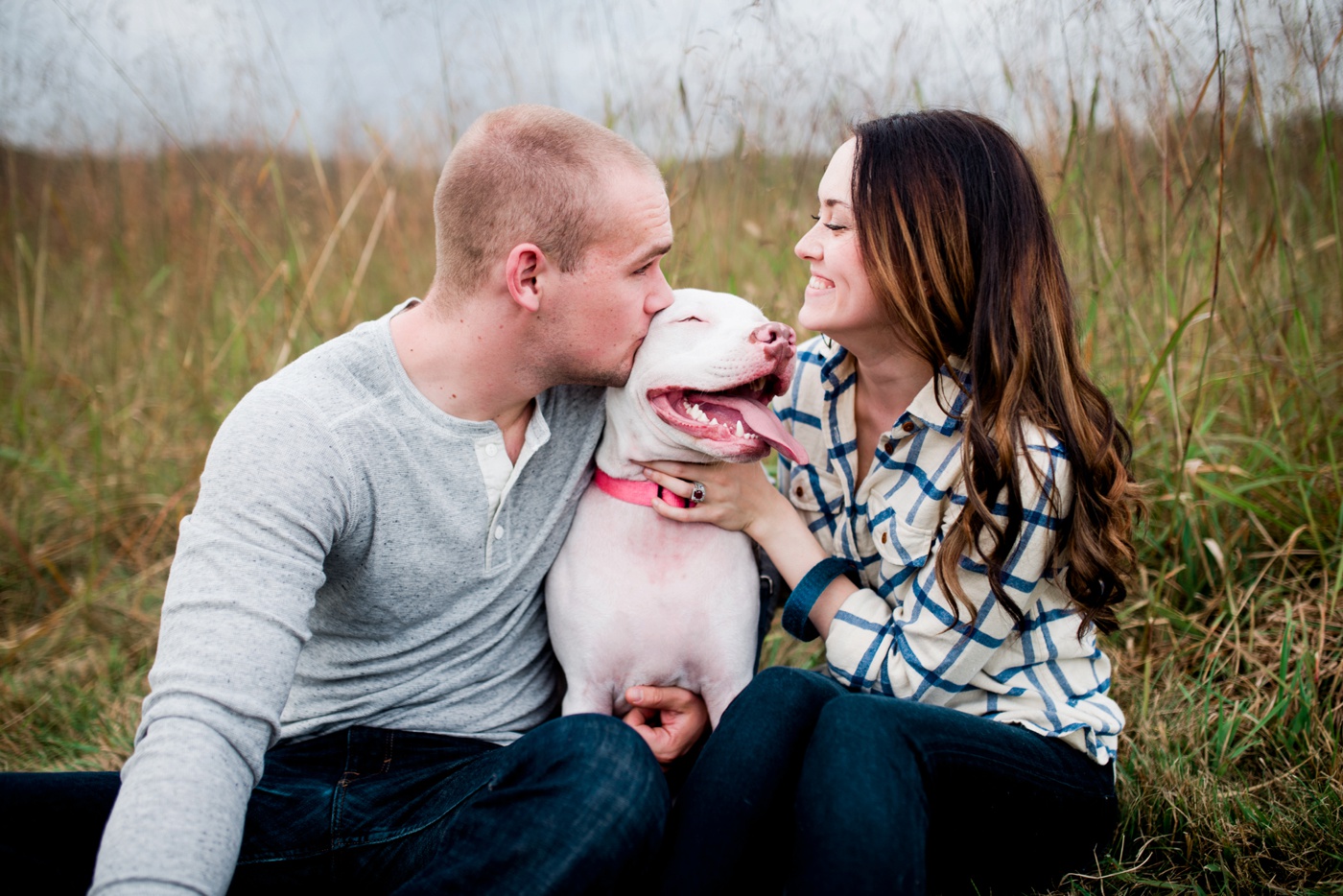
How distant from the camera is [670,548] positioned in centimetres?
201

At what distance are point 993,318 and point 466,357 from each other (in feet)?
3.45

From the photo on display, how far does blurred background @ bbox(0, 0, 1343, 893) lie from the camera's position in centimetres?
225

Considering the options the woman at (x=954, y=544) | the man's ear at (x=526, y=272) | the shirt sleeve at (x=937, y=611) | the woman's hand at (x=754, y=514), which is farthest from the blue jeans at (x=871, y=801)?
the man's ear at (x=526, y=272)

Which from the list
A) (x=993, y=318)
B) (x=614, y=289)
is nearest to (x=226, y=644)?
(x=614, y=289)

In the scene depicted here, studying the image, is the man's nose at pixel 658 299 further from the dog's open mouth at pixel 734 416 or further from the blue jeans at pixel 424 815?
the blue jeans at pixel 424 815

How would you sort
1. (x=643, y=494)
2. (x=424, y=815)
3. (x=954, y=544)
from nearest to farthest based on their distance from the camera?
1. (x=424, y=815)
2. (x=954, y=544)
3. (x=643, y=494)

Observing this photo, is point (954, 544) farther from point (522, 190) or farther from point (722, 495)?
point (522, 190)

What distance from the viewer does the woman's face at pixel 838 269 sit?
193 centimetres

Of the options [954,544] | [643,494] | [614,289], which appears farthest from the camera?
[643,494]

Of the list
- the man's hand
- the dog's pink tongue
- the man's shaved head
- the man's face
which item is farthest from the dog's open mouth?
the man's hand

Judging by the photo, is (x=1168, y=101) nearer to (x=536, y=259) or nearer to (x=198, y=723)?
(x=536, y=259)

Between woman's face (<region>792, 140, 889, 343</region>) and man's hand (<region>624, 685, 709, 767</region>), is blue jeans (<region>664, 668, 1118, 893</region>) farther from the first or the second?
woman's face (<region>792, 140, 889, 343</region>)

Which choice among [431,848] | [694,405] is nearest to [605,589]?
[694,405]

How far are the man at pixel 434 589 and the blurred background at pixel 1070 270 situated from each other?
39.7 inches
